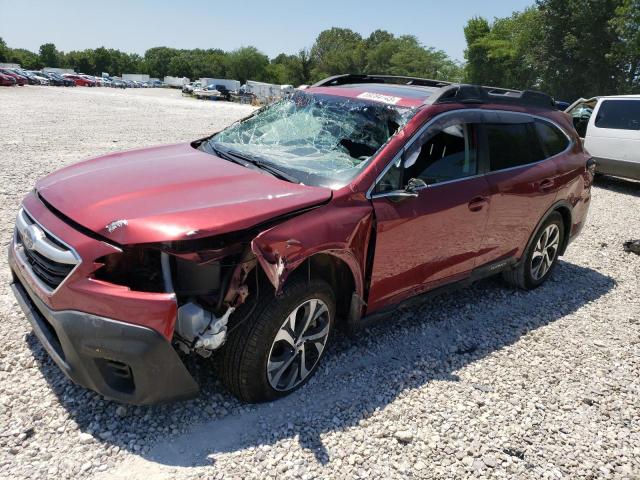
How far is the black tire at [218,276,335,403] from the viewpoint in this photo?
2682mm

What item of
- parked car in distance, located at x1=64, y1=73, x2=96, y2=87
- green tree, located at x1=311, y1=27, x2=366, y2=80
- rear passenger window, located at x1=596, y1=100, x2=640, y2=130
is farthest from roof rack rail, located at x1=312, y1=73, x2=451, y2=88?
green tree, located at x1=311, y1=27, x2=366, y2=80

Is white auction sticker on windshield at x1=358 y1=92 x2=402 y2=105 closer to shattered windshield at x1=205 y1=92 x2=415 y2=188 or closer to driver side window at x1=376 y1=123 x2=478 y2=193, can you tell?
shattered windshield at x1=205 y1=92 x2=415 y2=188

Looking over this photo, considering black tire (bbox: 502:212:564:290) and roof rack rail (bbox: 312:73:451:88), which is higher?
roof rack rail (bbox: 312:73:451:88)

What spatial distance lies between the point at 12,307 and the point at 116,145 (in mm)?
9248

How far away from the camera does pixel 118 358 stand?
2369 mm

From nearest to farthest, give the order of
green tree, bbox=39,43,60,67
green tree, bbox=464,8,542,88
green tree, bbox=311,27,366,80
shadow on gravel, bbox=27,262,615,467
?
shadow on gravel, bbox=27,262,615,467
green tree, bbox=464,8,542,88
green tree, bbox=311,27,366,80
green tree, bbox=39,43,60,67

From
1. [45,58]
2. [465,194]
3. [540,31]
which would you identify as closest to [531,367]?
[465,194]

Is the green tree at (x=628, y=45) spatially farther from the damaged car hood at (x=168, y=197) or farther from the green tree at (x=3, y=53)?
the green tree at (x=3, y=53)

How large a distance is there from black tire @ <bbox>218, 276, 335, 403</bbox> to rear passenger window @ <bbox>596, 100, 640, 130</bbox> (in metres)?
9.90

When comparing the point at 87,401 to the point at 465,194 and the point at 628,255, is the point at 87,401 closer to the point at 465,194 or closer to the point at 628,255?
the point at 465,194

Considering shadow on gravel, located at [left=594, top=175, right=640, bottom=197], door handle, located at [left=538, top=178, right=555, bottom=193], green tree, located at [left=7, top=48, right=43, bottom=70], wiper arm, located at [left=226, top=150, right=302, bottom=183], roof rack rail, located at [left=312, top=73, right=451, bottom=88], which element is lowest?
shadow on gravel, located at [left=594, top=175, right=640, bottom=197]

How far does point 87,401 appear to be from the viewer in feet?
9.25

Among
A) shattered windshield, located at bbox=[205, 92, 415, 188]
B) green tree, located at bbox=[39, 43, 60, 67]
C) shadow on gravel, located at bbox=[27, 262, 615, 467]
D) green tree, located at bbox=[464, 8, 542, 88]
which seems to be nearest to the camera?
shadow on gravel, located at bbox=[27, 262, 615, 467]

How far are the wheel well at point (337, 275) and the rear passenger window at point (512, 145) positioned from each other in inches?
64.0
